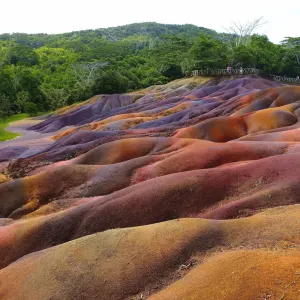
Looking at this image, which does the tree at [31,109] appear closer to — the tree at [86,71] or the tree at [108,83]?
the tree at [86,71]

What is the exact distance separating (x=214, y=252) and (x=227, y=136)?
81.4 feet

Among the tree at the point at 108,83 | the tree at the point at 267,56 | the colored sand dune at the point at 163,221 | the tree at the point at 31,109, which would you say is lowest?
the tree at the point at 31,109

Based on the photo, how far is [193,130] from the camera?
39.4 metres

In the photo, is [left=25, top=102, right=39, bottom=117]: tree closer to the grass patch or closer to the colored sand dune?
the grass patch

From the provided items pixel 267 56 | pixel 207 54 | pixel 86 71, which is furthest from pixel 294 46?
pixel 86 71

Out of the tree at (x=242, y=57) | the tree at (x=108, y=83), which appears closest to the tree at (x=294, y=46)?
the tree at (x=242, y=57)

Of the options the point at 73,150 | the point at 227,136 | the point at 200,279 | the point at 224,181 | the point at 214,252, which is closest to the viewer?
the point at 200,279

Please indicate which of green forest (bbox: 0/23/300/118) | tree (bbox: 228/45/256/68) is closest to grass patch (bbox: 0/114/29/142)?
green forest (bbox: 0/23/300/118)

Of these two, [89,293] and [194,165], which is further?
[194,165]

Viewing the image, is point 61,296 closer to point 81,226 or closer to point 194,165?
point 81,226

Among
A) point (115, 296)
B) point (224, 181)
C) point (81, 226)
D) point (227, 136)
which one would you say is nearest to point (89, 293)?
point (115, 296)

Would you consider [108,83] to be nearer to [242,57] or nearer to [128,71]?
[128,71]

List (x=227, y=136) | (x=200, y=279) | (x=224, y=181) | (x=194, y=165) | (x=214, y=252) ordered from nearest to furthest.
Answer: (x=200, y=279) < (x=214, y=252) < (x=224, y=181) < (x=194, y=165) < (x=227, y=136)

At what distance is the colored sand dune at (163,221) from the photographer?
13125 millimetres
